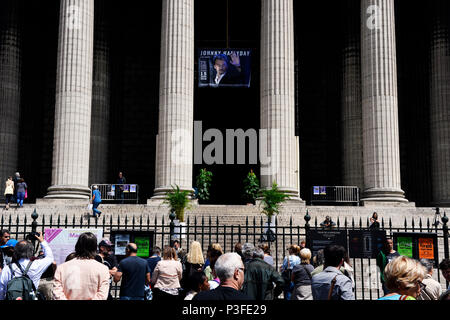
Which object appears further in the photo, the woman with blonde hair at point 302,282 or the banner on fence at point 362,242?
the banner on fence at point 362,242

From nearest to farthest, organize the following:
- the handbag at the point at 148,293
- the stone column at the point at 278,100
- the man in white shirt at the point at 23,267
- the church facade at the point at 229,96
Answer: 1. the man in white shirt at the point at 23,267
2. the handbag at the point at 148,293
3. the stone column at the point at 278,100
4. the church facade at the point at 229,96

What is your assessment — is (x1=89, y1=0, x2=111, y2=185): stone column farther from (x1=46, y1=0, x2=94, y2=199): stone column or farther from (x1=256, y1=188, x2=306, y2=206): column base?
(x1=256, y1=188, x2=306, y2=206): column base

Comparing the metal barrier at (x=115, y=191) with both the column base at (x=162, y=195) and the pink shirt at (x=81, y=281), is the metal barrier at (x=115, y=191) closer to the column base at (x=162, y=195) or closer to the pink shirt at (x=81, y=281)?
the column base at (x=162, y=195)

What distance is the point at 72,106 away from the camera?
26.9 m

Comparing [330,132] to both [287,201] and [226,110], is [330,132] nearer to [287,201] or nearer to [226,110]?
[226,110]

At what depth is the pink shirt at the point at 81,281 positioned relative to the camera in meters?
6.23

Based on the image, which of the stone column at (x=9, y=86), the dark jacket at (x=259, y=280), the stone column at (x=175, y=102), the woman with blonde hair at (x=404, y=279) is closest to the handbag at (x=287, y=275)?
the dark jacket at (x=259, y=280)

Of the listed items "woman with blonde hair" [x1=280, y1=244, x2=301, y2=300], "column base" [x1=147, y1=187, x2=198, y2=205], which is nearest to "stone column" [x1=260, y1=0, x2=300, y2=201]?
"column base" [x1=147, y1=187, x2=198, y2=205]

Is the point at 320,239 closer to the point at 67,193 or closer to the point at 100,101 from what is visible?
the point at 67,193

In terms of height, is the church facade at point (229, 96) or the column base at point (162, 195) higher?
the church facade at point (229, 96)

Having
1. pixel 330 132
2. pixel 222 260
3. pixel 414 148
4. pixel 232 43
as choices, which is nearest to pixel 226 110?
pixel 232 43

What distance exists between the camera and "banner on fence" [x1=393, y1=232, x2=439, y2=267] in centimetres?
1305

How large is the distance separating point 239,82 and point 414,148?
13431mm

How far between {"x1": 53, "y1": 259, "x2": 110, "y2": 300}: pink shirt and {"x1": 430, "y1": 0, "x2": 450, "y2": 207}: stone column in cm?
2797
